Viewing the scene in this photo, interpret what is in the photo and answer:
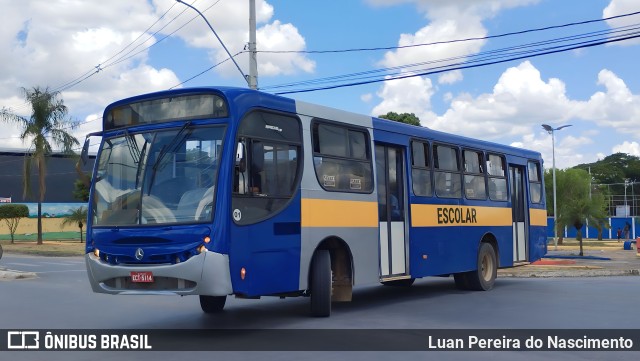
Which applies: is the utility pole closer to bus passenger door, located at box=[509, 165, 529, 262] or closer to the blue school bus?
bus passenger door, located at box=[509, 165, 529, 262]

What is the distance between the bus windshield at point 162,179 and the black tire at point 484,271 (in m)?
8.08

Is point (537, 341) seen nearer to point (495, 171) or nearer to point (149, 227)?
point (149, 227)

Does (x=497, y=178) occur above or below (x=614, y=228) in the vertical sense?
above

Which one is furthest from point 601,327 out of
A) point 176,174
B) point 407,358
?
point 176,174

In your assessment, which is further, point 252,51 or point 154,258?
point 252,51

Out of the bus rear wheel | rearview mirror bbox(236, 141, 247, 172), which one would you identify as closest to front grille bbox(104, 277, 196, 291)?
rearview mirror bbox(236, 141, 247, 172)

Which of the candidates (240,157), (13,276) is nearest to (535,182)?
(240,157)

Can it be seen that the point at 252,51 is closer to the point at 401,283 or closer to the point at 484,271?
the point at 401,283

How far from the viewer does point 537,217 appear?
18.8m

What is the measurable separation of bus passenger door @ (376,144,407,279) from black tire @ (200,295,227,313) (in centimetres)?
279

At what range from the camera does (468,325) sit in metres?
11.0

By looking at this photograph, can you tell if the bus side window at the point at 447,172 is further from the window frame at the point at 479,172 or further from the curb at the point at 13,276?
the curb at the point at 13,276

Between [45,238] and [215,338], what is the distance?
187 ft

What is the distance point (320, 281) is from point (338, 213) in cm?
120
